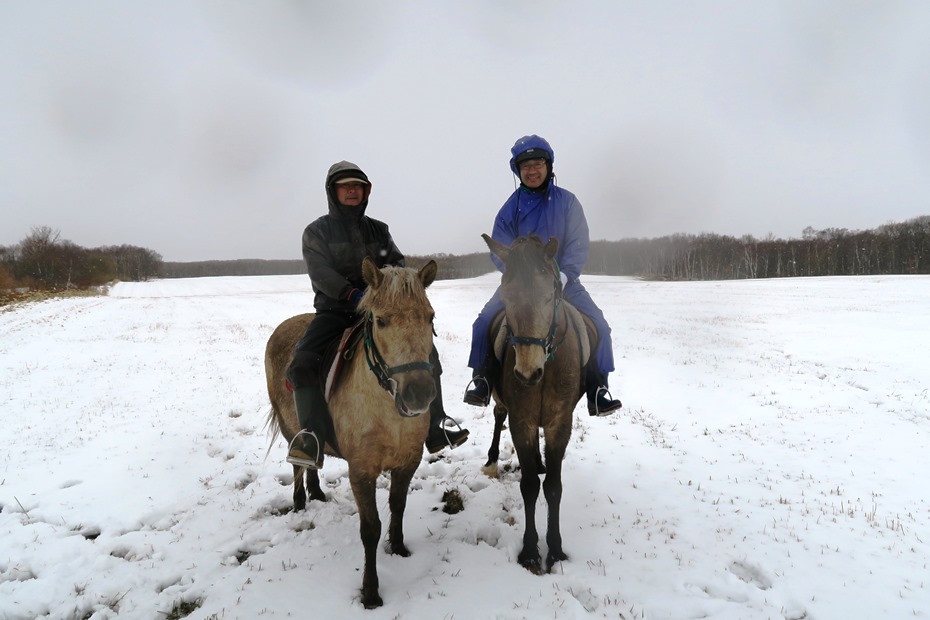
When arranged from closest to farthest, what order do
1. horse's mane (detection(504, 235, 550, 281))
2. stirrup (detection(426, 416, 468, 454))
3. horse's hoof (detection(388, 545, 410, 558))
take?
horse's mane (detection(504, 235, 550, 281))
horse's hoof (detection(388, 545, 410, 558))
stirrup (detection(426, 416, 468, 454))

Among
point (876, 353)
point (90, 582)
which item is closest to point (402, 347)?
point (90, 582)

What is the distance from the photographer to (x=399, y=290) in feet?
9.80

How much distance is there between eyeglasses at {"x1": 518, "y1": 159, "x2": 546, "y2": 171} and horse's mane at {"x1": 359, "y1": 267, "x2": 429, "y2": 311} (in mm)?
2397

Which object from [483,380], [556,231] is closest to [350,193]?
[556,231]

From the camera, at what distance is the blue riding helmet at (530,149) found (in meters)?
4.62

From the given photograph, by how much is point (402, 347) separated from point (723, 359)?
1487 centimetres

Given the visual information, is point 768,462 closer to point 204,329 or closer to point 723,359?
point 723,359

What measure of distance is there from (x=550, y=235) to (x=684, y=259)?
9458 cm

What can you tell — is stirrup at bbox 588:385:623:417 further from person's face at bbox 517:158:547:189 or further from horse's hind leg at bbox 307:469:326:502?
horse's hind leg at bbox 307:469:326:502

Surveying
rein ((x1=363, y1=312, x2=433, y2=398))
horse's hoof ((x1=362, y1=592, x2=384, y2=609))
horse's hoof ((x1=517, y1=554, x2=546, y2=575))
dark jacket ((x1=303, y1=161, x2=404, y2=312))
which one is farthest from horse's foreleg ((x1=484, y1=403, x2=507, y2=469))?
rein ((x1=363, y1=312, x2=433, y2=398))

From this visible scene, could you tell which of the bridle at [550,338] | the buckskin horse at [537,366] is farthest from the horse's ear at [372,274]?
the bridle at [550,338]

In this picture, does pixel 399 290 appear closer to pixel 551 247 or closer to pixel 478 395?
pixel 551 247

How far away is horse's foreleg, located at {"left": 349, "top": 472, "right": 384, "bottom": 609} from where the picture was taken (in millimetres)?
3488

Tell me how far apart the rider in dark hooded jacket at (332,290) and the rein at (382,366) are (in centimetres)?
78
